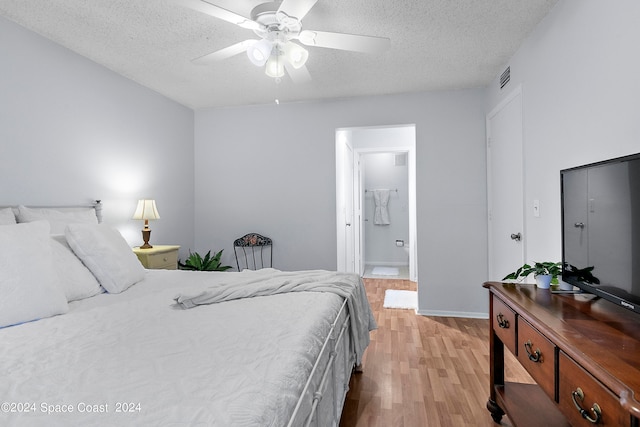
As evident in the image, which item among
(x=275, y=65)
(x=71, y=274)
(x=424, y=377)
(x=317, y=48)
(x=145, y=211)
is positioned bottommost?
(x=424, y=377)

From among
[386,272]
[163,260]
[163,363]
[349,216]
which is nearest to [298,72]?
[163,363]

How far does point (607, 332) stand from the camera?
3.70 feet

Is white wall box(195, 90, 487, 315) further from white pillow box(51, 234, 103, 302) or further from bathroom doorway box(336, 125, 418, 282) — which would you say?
white pillow box(51, 234, 103, 302)

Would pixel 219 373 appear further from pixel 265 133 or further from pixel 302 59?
pixel 265 133

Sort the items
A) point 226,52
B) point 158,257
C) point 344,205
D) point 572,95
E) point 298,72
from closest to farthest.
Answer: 1. point 572,95
2. point 226,52
3. point 298,72
4. point 158,257
5. point 344,205

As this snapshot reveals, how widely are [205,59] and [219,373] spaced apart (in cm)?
199

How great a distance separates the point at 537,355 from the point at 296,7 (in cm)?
189

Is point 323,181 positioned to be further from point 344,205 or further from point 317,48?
point 317,48

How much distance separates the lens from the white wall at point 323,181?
3.72 meters

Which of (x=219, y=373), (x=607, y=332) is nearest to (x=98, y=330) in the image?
(x=219, y=373)

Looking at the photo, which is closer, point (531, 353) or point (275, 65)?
point (531, 353)

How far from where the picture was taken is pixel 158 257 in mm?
3184

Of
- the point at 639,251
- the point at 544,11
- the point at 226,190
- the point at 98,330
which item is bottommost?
the point at 98,330

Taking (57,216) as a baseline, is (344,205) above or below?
above
